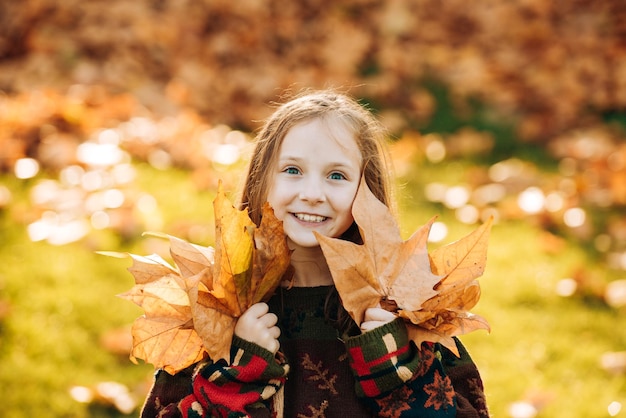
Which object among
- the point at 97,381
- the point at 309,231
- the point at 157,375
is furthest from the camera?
the point at 97,381

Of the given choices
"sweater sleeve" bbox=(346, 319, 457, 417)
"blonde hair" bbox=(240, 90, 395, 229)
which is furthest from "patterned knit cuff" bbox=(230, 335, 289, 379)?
"blonde hair" bbox=(240, 90, 395, 229)

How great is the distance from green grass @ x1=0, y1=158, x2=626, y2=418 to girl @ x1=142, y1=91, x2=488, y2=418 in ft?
3.43

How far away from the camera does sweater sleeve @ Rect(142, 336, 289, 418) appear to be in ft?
5.86

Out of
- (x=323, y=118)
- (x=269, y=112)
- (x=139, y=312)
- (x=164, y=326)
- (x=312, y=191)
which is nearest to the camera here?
(x=164, y=326)

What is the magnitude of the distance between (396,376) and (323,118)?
70cm

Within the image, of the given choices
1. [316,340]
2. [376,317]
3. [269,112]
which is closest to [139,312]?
[316,340]

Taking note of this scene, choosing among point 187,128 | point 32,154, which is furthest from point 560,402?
point 32,154

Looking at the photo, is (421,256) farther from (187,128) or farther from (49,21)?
(49,21)

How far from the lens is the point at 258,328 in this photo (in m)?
1.83

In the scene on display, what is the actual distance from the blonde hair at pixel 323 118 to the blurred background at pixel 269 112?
933mm

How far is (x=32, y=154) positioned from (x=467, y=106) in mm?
3007

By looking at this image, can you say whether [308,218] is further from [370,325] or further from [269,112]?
[269,112]

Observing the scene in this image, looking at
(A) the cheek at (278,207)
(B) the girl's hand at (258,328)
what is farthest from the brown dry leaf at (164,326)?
(A) the cheek at (278,207)

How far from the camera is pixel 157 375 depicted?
80.4 inches
